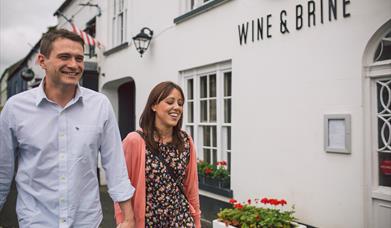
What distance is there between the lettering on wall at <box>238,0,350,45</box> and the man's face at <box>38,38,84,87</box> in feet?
10.1

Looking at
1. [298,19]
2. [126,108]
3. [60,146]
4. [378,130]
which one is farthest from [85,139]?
[126,108]

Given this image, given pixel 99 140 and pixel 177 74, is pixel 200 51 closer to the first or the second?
pixel 177 74

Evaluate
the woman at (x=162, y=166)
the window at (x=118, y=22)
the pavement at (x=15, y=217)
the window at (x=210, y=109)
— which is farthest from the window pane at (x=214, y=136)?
the window at (x=118, y=22)

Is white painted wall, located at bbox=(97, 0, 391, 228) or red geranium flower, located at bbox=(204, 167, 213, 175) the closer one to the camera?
white painted wall, located at bbox=(97, 0, 391, 228)

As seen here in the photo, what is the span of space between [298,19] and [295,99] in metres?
0.98

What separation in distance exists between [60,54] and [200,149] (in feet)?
16.6

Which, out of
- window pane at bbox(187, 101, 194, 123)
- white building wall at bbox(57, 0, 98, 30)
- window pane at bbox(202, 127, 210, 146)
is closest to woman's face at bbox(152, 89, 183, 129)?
window pane at bbox(202, 127, 210, 146)

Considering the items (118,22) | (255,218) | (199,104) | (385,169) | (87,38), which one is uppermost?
(118,22)

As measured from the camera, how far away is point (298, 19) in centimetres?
477

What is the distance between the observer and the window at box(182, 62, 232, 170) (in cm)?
639

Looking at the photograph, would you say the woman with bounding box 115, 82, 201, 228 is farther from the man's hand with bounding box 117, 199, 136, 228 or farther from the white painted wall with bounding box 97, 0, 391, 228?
the white painted wall with bounding box 97, 0, 391, 228

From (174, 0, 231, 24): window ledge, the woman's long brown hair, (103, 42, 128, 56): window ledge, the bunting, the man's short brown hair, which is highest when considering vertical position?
the bunting

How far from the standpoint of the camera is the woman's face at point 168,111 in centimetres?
279

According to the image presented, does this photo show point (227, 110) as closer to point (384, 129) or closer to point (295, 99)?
point (295, 99)
